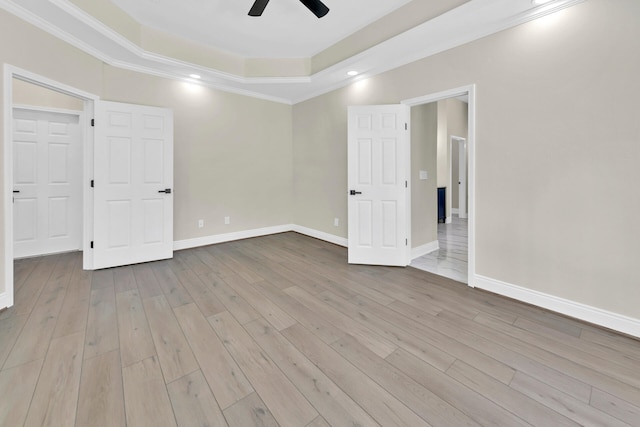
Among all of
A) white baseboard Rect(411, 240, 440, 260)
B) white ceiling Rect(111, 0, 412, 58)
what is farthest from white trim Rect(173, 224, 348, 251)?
white ceiling Rect(111, 0, 412, 58)

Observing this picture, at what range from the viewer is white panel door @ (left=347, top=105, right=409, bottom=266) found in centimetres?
343

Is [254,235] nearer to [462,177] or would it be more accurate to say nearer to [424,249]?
[424,249]

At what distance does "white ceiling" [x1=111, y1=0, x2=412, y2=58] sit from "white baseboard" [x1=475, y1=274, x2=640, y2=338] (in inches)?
122

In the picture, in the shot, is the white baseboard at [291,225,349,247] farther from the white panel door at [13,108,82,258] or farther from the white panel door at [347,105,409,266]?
the white panel door at [13,108,82,258]

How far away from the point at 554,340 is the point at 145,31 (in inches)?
206

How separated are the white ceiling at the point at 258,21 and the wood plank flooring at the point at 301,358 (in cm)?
305

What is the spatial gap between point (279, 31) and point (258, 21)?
322 millimetres

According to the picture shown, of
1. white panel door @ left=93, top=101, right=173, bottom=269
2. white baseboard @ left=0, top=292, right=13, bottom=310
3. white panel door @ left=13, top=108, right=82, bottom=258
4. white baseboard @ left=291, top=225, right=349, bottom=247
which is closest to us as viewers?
white baseboard @ left=0, top=292, right=13, bottom=310

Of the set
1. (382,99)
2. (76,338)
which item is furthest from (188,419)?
(382,99)

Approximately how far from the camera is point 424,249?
4.04 metres

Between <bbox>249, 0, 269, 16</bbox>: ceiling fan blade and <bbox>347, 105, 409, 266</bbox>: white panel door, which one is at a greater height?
<bbox>249, 0, 269, 16</bbox>: ceiling fan blade

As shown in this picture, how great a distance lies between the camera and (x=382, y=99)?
3701mm

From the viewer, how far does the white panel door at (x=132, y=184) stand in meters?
3.40

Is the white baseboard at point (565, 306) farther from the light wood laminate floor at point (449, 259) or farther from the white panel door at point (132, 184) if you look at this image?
the white panel door at point (132, 184)
